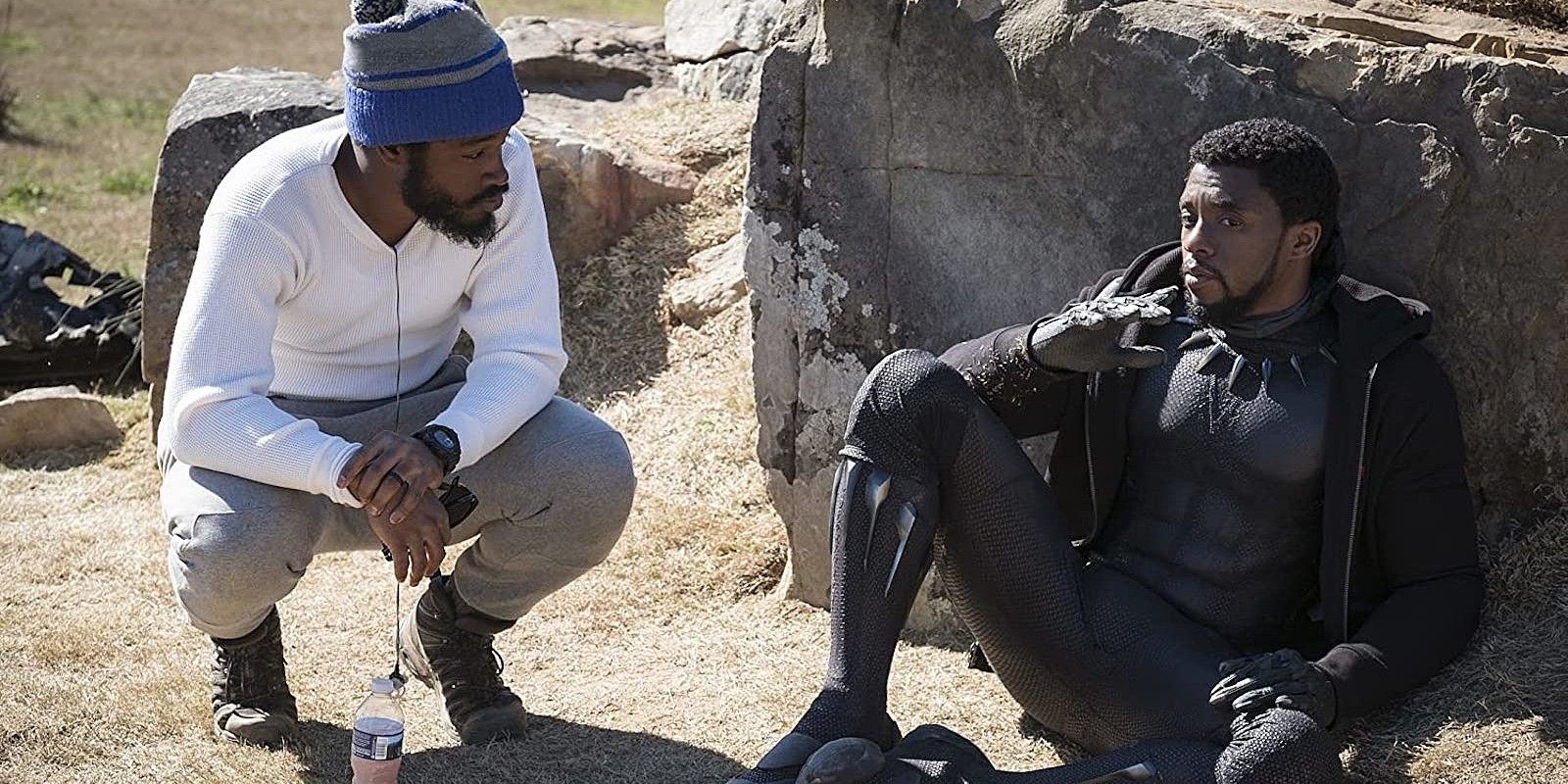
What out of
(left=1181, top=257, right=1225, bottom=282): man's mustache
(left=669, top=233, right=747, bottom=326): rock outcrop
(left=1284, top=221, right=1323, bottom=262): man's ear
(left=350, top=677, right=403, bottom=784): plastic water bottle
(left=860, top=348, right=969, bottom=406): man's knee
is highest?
(left=1284, top=221, right=1323, bottom=262): man's ear

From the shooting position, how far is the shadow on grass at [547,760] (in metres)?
3.50

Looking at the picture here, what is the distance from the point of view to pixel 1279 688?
295cm

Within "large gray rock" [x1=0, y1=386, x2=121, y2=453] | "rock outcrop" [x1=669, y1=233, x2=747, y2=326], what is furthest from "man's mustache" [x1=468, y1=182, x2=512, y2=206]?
"large gray rock" [x1=0, y1=386, x2=121, y2=453]

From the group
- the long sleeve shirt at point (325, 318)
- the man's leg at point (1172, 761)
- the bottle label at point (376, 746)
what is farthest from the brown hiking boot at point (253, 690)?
the man's leg at point (1172, 761)

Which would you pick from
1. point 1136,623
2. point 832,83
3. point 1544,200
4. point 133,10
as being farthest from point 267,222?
point 133,10

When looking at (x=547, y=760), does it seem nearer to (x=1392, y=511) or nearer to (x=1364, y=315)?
(x=1392, y=511)

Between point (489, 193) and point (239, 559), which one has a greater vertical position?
point (489, 193)

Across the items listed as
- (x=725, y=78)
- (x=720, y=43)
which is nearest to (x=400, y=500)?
(x=725, y=78)

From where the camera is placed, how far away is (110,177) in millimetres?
9641

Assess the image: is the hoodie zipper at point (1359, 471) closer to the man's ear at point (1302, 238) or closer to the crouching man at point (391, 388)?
the man's ear at point (1302, 238)

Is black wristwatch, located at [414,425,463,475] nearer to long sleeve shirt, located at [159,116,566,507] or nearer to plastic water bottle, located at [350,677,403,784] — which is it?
long sleeve shirt, located at [159,116,566,507]

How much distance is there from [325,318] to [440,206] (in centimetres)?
36

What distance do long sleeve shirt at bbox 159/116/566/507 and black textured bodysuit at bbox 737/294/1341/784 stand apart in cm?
78

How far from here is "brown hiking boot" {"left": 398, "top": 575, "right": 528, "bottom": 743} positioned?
12.0ft
